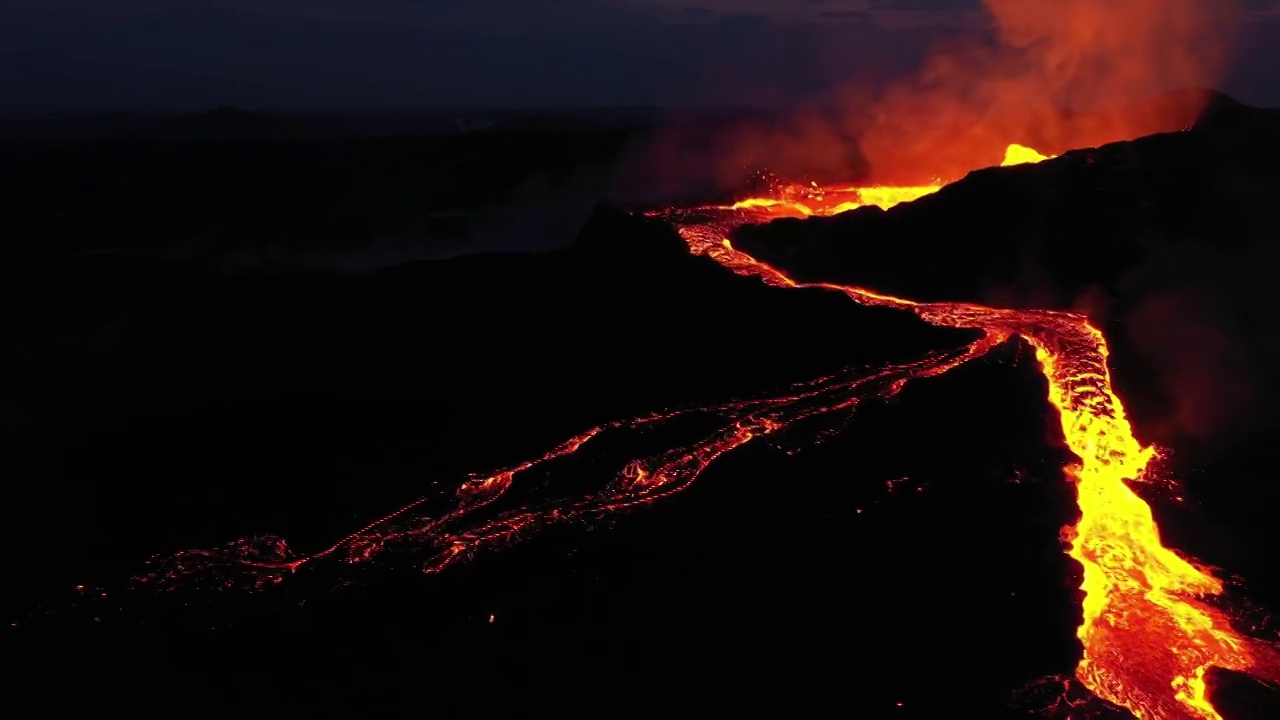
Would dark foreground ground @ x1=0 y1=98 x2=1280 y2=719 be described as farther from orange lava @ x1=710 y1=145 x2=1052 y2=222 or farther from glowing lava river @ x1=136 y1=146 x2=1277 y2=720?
orange lava @ x1=710 y1=145 x2=1052 y2=222

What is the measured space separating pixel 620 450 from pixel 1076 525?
15.2 feet

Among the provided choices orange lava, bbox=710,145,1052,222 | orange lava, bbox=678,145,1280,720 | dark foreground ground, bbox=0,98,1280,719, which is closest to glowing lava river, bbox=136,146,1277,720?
orange lava, bbox=678,145,1280,720

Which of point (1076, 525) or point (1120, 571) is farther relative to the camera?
point (1076, 525)

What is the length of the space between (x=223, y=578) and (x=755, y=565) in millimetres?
4936

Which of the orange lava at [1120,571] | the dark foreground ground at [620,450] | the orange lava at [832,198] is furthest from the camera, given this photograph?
the orange lava at [832,198]

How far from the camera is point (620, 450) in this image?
415 inches

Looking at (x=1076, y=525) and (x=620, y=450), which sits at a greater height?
(x=620, y=450)

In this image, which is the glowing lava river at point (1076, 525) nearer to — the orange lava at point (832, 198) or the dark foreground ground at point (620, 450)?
the dark foreground ground at point (620, 450)

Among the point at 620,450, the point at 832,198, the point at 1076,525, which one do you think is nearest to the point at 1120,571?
the point at 1076,525

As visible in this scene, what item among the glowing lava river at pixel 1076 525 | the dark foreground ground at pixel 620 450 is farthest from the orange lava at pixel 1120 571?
the dark foreground ground at pixel 620 450

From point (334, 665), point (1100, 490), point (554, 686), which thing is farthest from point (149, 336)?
point (1100, 490)

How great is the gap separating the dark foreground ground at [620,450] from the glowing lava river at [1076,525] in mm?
276

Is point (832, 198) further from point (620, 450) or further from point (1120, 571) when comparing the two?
point (1120, 571)

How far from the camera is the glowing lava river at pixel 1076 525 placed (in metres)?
7.66
